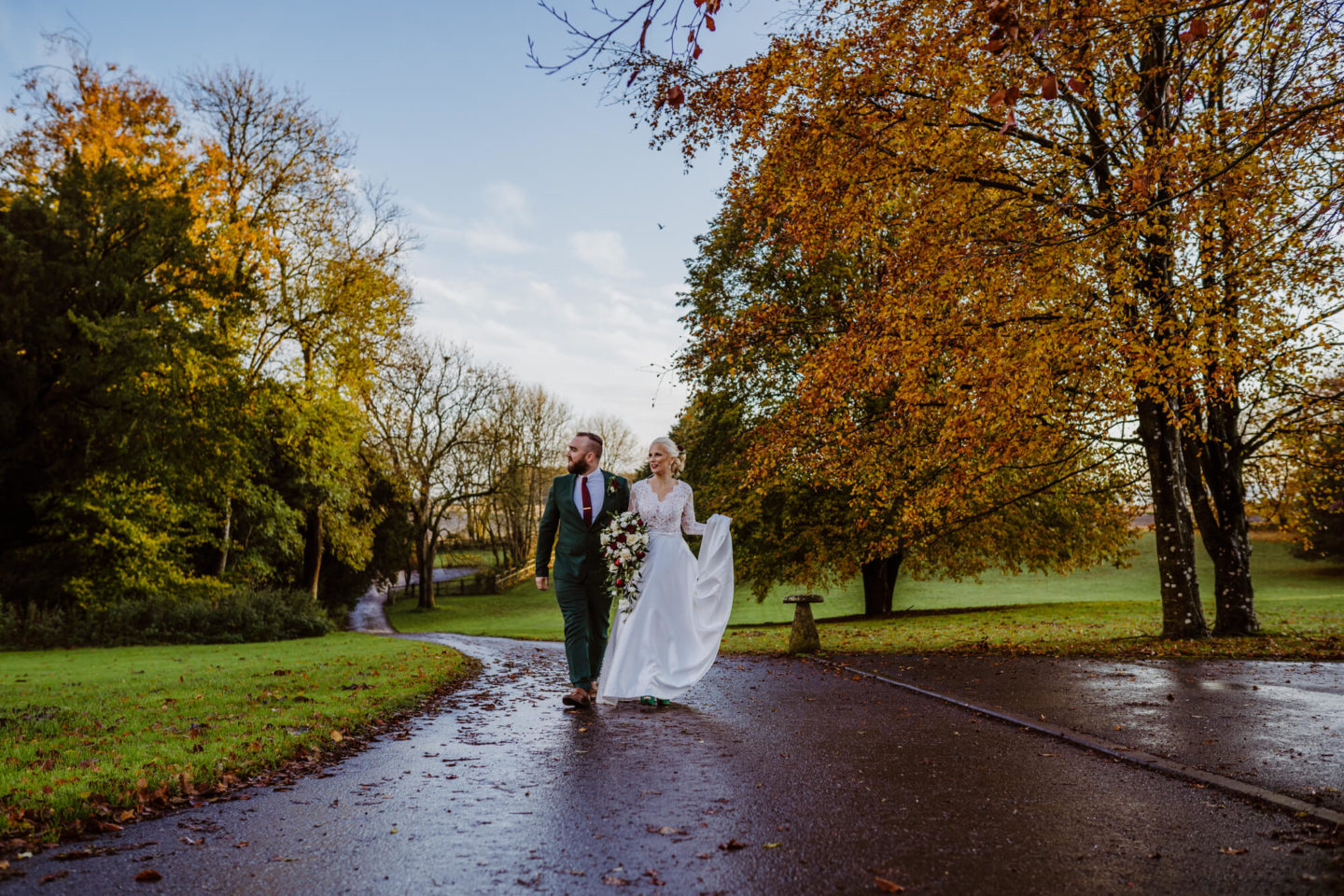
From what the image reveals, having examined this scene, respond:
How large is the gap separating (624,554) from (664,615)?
784mm

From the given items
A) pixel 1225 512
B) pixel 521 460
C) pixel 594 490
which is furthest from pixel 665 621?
pixel 521 460

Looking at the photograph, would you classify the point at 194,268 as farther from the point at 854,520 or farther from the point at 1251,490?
the point at 1251,490

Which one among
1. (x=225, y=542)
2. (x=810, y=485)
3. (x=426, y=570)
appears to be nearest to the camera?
(x=810, y=485)

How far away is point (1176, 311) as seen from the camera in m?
12.1

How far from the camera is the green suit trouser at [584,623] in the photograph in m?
8.58

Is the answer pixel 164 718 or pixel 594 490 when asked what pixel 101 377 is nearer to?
pixel 164 718

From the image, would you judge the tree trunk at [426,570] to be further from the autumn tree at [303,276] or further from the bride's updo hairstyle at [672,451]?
the bride's updo hairstyle at [672,451]

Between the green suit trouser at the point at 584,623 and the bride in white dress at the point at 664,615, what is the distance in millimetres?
127

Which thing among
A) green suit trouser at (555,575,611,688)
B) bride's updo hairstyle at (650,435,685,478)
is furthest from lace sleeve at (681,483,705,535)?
green suit trouser at (555,575,611,688)

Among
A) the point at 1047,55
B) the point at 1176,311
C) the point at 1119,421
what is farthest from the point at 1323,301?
the point at 1047,55

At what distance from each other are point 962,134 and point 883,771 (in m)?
10.8

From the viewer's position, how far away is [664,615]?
891 centimetres

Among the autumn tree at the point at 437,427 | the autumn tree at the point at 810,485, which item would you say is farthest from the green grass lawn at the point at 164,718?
the autumn tree at the point at 437,427

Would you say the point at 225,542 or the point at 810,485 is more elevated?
the point at 810,485
